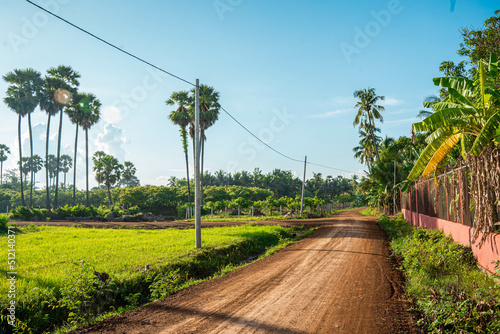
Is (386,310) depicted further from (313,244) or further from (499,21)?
(499,21)

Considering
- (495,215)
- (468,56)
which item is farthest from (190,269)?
(468,56)

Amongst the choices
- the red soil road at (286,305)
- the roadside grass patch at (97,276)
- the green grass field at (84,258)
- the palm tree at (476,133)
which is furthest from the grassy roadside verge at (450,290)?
the green grass field at (84,258)

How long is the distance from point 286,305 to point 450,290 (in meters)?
3.38

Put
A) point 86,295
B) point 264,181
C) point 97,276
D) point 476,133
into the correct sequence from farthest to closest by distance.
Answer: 1. point 264,181
2. point 476,133
3. point 97,276
4. point 86,295

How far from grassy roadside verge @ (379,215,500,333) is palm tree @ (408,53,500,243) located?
1144 mm

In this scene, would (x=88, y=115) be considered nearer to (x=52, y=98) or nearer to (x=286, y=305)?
(x=52, y=98)

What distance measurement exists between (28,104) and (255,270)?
55651mm

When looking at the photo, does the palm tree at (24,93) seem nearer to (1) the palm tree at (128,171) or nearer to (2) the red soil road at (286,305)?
(1) the palm tree at (128,171)

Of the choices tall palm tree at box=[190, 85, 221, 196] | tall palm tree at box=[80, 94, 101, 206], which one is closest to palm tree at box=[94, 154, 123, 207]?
tall palm tree at box=[80, 94, 101, 206]

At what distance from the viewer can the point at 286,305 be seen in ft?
21.9

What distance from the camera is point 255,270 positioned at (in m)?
10.4

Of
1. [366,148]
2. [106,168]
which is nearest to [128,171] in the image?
[106,168]

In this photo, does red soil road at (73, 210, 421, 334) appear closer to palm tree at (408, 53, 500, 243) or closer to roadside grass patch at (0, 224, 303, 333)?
roadside grass patch at (0, 224, 303, 333)

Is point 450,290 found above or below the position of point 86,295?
above
